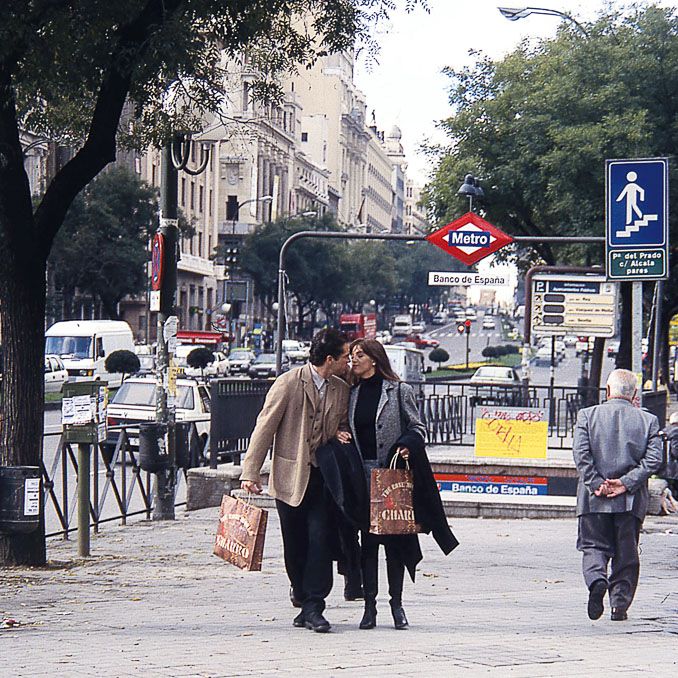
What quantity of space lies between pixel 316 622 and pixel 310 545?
48 cm

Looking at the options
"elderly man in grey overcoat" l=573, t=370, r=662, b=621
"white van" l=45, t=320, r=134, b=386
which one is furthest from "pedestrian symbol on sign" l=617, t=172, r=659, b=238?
"white van" l=45, t=320, r=134, b=386

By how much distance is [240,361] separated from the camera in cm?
6438

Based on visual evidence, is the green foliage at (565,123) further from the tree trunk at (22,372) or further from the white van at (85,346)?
the tree trunk at (22,372)

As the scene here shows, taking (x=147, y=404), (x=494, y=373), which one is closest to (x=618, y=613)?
(x=147, y=404)

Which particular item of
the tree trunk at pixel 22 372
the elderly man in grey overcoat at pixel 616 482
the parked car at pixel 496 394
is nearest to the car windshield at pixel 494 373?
the parked car at pixel 496 394

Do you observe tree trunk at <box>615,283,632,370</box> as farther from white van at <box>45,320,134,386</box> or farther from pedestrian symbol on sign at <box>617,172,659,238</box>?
pedestrian symbol on sign at <box>617,172,659,238</box>

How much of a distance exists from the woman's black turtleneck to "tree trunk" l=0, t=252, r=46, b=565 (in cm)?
391

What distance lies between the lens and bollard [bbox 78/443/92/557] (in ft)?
40.7

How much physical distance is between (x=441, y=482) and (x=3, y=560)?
7.94 metres

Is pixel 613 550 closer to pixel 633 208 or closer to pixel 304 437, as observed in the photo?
pixel 304 437

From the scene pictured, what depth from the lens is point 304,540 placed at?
8602 mm

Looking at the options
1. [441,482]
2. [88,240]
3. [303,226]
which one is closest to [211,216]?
[303,226]

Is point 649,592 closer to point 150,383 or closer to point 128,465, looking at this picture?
Answer: point 128,465

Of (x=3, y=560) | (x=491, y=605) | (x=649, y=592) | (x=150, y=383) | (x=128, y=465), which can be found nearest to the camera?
(x=491, y=605)
